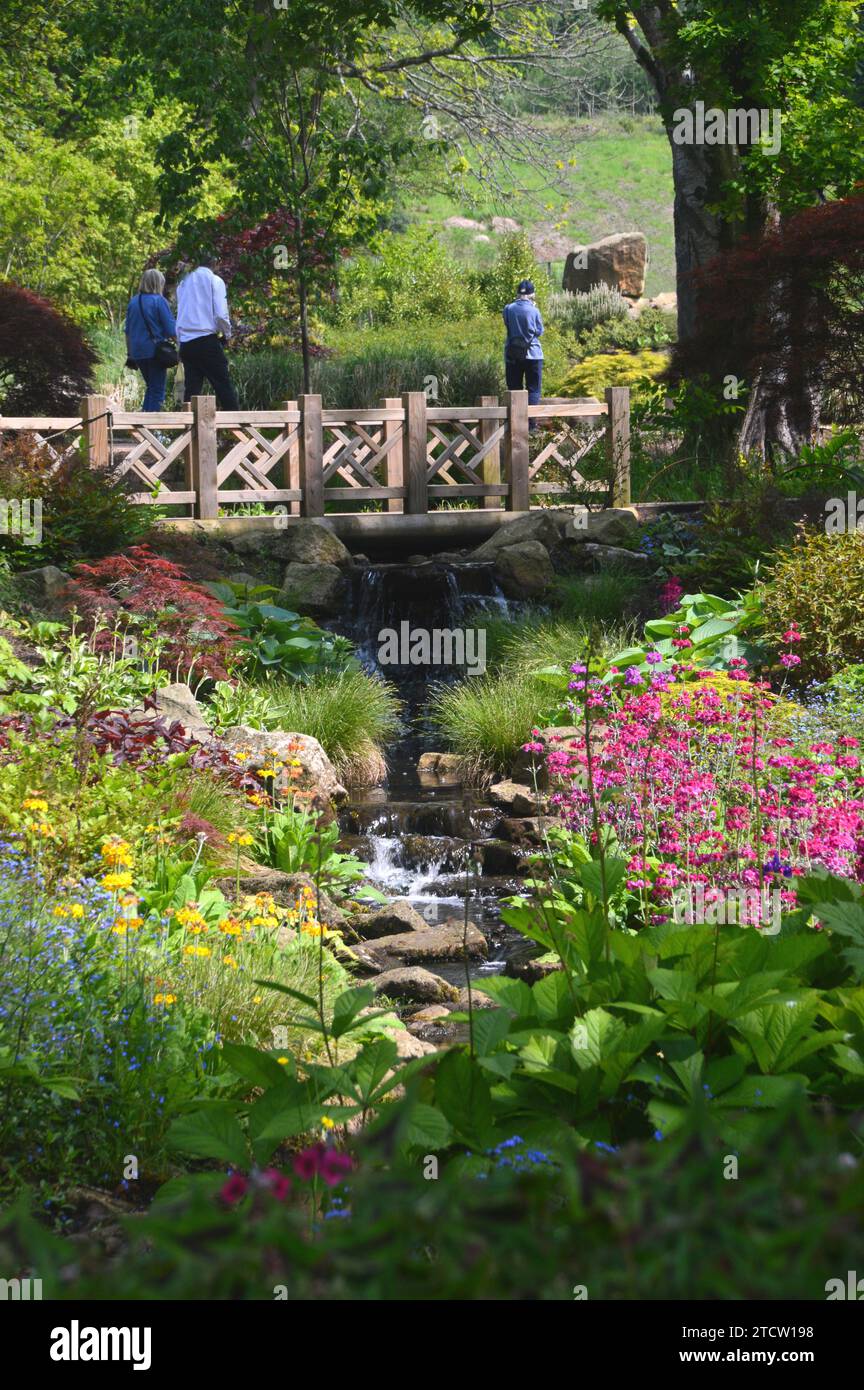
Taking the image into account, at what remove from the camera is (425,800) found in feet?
29.2

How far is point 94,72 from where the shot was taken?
22.0 m

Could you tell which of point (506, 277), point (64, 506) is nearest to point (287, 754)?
point (64, 506)

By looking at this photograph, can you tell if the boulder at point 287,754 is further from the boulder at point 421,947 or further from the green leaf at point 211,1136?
the green leaf at point 211,1136

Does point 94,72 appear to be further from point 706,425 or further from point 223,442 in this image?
point 706,425

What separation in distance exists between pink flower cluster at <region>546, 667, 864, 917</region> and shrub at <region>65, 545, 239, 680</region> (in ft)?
9.19

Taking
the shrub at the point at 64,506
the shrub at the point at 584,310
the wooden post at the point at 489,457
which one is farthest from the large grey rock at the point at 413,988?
the shrub at the point at 584,310

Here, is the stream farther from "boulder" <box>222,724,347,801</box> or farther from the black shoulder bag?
the black shoulder bag

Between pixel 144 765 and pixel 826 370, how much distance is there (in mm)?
7823

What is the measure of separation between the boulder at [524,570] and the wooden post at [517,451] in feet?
4.73

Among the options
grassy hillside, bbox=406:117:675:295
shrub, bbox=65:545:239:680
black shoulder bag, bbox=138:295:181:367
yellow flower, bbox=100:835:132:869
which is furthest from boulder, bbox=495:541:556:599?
grassy hillside, bbox=406:117:675:295

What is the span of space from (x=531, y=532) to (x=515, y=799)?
5.17 m

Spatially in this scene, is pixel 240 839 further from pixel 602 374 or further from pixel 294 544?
pixel 602 374

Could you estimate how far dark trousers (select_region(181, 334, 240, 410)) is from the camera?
45.5 feet
